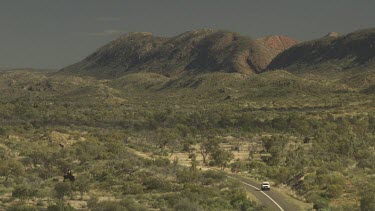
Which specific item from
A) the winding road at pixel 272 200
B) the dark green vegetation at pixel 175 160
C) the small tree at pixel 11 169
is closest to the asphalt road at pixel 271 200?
the winding road at pixel 272 200

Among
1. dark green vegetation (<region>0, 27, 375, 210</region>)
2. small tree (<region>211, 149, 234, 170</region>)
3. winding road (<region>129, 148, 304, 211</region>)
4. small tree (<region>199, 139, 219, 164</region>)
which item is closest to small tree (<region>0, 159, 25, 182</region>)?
dark green vegetation (<region>0, 27, 375, 210</region>)

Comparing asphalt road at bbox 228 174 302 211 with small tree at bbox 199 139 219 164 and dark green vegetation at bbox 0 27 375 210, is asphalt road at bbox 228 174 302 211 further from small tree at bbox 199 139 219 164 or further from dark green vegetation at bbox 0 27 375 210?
small tree at bbox 199 139 219 164

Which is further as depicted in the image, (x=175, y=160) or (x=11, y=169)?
(x=175, y=160)

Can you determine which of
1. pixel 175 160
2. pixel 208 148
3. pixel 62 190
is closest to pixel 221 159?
pixel 175 160

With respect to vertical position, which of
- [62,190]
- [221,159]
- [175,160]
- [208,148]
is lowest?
[208,148]

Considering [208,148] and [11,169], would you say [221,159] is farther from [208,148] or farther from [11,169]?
[11,169]

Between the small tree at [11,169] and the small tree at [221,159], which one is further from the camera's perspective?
the small tree at [221,159]

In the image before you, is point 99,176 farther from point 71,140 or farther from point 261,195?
point 71,140

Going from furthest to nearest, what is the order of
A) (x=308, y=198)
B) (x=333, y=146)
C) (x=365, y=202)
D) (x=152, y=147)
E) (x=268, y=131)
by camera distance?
1. (x=268, y=131)
2. (x=152, y=147)
3. (x=333, y=146)
4. (x=308, y=198)
5. (x=365, y=202)

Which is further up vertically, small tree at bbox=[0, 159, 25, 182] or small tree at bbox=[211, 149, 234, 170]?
small tree at bbox=[0, 159, 25, 182]

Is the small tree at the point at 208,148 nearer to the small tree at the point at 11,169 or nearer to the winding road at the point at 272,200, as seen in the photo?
the winding road at the point at 272,200

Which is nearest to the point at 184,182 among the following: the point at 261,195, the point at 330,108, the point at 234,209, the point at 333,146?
the point at 261,195
